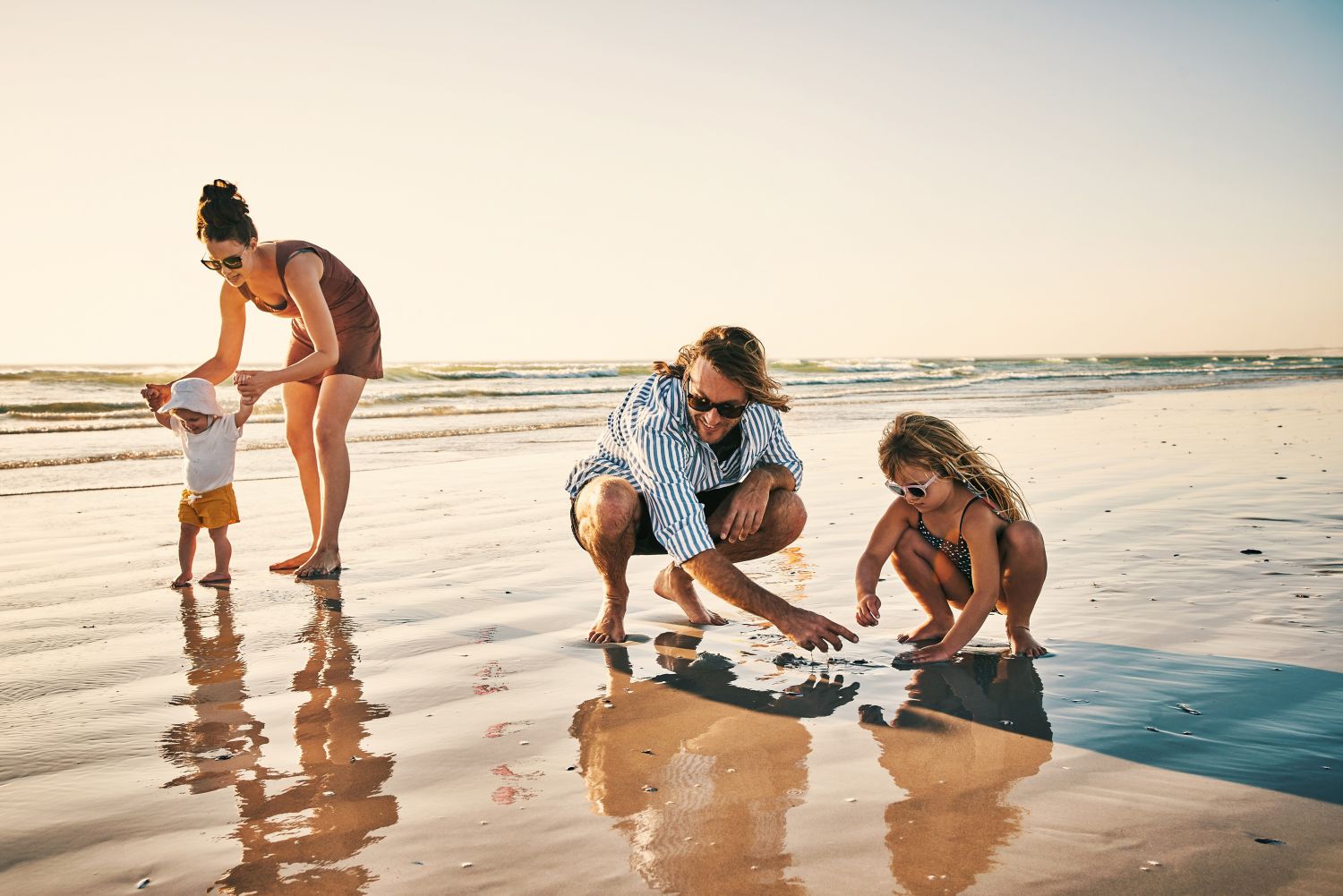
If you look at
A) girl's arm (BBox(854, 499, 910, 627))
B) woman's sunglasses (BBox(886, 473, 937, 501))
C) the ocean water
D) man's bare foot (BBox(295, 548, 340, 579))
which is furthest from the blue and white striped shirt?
the ocean water

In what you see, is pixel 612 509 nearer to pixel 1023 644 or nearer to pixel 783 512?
pixel 783 512

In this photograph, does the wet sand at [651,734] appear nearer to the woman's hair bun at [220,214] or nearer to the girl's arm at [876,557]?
the girl's arm at [876,557]

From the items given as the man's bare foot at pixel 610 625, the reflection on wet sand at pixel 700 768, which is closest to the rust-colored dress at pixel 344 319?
the man's bare foot at pixel 610 625

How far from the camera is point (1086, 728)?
103 inches

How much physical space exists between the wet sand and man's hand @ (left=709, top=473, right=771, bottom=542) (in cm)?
40

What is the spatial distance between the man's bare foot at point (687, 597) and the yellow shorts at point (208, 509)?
2.32 metres

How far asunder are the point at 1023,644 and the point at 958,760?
969 mm

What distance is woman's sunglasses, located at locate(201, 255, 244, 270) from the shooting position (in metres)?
4.87

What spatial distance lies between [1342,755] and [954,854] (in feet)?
3.63

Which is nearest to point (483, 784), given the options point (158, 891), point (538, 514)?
point (158, 891)

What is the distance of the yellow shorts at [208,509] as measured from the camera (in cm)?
486

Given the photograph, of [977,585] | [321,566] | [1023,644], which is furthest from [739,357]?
[321,566]

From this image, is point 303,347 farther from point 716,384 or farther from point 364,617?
point 716,384

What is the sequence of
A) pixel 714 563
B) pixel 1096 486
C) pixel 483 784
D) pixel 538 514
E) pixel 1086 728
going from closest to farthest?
1. pixel 483 784
2. pixel 1086 728
3. pixel 714 563
4. pixel 538 514
5. pixel 1096 486
